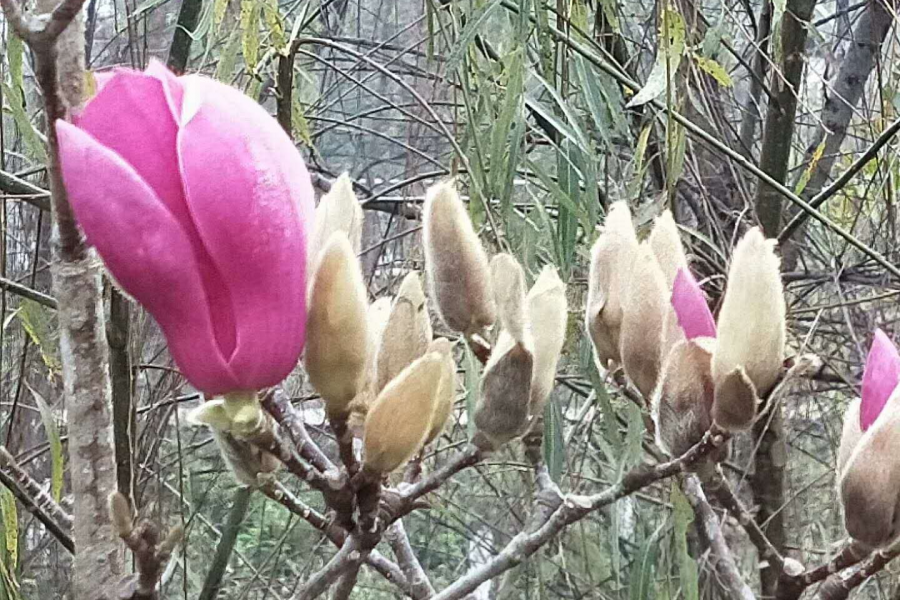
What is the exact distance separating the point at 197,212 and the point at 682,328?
157mm

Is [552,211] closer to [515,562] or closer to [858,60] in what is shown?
[858,60]

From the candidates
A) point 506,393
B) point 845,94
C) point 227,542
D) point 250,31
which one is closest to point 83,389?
point 506,393

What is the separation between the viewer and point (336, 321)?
266 mm

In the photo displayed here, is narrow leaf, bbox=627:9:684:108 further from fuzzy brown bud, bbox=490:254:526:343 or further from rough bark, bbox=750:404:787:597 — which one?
rough bark, bbox=750:404:787:597

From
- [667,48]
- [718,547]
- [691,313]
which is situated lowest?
[718,547]

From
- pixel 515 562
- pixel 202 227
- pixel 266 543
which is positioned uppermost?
pixel 202 227

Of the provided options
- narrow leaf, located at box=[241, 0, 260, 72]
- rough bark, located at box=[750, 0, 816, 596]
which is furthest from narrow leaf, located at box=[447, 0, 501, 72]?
rough bark, located at box=[750, 0, 816, 596]

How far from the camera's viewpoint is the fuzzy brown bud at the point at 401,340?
12.1 inches

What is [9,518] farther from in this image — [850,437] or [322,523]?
[850,437]

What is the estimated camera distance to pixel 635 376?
1.10 ft

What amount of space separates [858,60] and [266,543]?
1.02 meters

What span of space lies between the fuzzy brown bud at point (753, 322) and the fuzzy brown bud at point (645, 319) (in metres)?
0.03

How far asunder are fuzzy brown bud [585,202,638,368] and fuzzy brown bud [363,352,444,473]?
9cm

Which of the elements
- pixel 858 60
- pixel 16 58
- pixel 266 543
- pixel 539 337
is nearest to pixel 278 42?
pixel 16 58
